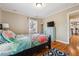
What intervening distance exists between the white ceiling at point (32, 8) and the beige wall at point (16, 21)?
60mm

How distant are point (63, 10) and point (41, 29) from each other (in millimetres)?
402

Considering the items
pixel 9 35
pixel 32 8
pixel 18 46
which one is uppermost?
pixel 32 8

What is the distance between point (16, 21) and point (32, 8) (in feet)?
0.88

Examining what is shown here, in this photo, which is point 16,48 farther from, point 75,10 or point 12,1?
point 75,10

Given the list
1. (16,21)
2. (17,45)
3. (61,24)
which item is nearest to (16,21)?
(16,21)

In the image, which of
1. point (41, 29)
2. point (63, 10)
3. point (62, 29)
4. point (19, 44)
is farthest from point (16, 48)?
point (63, 10)

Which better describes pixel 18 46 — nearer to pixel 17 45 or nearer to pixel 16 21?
pixel 17 45

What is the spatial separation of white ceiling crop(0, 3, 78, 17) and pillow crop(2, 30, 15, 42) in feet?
0.94

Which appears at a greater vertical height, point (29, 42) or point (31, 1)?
point (31, 1)

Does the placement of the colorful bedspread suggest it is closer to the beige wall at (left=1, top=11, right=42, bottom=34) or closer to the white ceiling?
the beige wall at (left=1, top=11, right=42, bottom=34)

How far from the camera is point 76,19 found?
906 millimetres

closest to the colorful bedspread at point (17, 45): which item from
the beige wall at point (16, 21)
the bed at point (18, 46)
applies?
the bed at point (18, 46)

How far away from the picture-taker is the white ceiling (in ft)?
2.75

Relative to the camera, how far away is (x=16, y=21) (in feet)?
3.05
